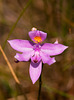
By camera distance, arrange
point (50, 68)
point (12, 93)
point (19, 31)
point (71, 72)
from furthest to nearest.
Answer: point (19, 31)
point (50, 68)
point (71, 72)
point (12, 93)

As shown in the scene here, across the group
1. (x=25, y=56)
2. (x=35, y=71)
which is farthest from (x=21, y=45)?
(x=35, y=71)

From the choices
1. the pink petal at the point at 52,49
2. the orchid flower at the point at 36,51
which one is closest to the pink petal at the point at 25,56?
the orchid flower at the point at 36,51

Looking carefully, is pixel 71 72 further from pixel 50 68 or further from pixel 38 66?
pixel 38 66

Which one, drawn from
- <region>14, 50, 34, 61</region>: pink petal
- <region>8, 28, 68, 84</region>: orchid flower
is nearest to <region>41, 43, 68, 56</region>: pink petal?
<region>8, 28, 68, 84</region>: orchid flower

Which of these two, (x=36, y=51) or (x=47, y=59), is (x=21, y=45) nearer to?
(x=36, y=51)

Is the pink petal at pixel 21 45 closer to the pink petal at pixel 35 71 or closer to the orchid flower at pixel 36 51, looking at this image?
the orchid flower at pixel 36 51

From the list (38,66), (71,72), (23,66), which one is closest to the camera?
(38,66)

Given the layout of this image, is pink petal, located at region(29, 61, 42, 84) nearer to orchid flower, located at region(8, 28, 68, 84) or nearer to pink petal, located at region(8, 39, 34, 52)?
orchid flower, located at region(8, 28, 68, 84)

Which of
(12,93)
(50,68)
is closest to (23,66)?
(50,68)
